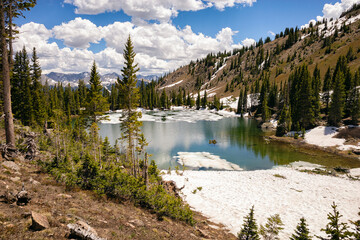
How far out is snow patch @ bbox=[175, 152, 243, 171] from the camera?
34.8 metres

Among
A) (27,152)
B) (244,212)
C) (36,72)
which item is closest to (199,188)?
(244,212)

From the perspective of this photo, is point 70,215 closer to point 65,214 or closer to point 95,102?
point 65,214

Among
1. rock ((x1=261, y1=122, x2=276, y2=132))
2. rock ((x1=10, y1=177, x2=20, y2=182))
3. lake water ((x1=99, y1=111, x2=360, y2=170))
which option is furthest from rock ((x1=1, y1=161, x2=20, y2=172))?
rock ((x1=261, y1=122, x2=276, y2=132))

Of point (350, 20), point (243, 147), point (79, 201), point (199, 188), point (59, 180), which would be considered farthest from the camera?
point (350, 20)

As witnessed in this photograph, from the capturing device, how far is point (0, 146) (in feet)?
43.0

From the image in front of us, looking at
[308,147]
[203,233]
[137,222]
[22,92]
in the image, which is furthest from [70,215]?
[308,147]

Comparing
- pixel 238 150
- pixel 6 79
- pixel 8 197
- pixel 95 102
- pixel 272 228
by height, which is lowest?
pixel 238 150

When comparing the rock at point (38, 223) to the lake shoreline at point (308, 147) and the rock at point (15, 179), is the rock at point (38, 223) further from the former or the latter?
the lake shoreline at point (308, 147)

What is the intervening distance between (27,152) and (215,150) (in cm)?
3687

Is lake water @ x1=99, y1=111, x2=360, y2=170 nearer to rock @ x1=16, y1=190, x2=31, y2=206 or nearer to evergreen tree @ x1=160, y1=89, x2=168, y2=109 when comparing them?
rock @ x1=16, y1=190, x2=31, y2=206

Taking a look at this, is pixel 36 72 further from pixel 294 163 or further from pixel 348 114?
pixel 348 114

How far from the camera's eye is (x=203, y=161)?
37156 mm

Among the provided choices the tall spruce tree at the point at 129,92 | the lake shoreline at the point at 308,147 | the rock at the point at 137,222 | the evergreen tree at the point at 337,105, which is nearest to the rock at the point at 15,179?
the rock at the point at 137,222

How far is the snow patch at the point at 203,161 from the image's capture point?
3481 centimetres
